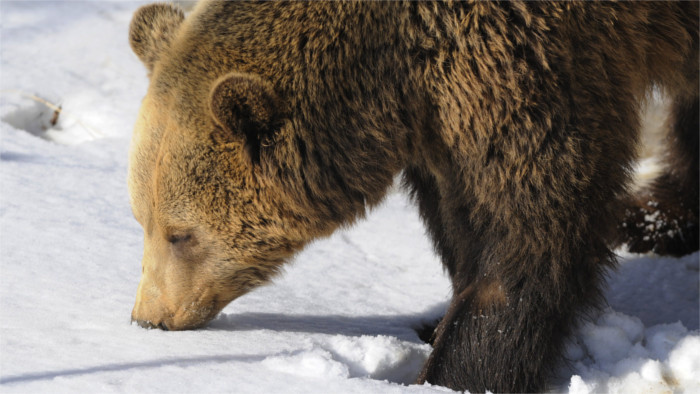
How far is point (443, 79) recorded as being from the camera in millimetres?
2764

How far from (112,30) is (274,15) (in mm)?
4887

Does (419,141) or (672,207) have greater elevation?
(672,207)

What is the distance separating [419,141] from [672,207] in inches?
110

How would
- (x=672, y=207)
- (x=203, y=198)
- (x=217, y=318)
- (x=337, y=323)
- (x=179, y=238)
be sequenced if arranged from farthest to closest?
(x=672, y=207), (x=337, y=323), (x=217, y=318), (x=179, y=238), (x=203, y=198)

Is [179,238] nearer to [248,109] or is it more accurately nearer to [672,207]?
[248,109]

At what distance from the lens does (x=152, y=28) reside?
3219mm

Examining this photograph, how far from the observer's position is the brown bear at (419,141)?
2.70m

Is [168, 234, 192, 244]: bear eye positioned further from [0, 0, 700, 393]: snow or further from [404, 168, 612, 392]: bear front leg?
[404, 168, 612, 392]: bear front leg

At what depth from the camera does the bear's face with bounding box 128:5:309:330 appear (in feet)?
8.87

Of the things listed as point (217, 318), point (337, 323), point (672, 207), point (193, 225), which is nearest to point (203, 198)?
point (193, 225)

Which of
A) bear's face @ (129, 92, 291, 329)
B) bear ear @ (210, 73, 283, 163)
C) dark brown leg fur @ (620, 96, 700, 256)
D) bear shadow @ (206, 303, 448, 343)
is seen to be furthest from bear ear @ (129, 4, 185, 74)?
dark brown leg fur @ (620, 96, 700, 256)

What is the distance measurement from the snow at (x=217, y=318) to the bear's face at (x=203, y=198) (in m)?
0.17

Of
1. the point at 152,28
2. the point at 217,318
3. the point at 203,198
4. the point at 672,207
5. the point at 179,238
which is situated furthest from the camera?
the point at 672,207

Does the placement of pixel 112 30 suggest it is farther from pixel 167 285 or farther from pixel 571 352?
pixel 571 352
